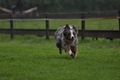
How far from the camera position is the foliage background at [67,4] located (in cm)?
6319

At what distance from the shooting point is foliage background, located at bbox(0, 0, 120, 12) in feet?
207

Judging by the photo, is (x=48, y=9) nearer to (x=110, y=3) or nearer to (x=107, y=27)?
(x=110, y=3)

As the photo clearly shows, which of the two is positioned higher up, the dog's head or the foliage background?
the foliage background

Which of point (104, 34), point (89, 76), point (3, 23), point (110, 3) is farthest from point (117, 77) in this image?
point (110, 3)

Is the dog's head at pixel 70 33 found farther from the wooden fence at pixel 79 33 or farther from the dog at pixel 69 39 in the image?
the wooden fence at pixel 79 33

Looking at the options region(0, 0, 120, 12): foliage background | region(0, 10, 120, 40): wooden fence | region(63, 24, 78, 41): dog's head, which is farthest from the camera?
region(0, 0, 120, 12): foliage background

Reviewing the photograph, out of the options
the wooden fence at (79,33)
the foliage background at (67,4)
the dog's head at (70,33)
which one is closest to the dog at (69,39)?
the dog's head at (70,33)

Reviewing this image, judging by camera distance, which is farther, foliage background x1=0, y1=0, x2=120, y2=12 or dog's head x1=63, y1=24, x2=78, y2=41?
foliage background x1=0, y1=0, x2=120, y2=12

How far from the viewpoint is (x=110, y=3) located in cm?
6288

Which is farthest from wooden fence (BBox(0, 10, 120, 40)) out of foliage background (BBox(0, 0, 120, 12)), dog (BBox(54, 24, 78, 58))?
foliage background (BBox(0, 0, 120, 12))

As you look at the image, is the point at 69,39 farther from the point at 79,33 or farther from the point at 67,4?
the point at 67,4

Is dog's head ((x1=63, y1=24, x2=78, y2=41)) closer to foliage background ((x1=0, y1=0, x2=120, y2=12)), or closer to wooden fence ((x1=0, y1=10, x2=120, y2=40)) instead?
wooden fence ((x1=0, y1=10, x2=120, y2=40))

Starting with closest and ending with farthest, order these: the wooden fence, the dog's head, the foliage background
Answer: the dog's head < the wooden fence < the foliage background

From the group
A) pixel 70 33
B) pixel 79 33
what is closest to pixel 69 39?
pixel 70 33
